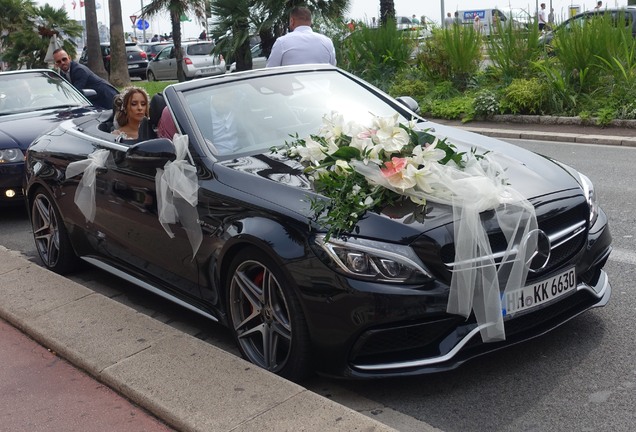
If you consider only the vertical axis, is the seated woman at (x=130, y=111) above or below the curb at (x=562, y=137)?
above

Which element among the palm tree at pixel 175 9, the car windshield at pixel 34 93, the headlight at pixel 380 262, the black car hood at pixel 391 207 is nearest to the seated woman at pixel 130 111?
the black car hood at pixel 391 207

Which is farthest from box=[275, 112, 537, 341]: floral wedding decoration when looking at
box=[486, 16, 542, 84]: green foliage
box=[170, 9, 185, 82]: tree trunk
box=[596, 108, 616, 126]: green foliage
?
box=[170, 9, 185, 82]: tree trunk

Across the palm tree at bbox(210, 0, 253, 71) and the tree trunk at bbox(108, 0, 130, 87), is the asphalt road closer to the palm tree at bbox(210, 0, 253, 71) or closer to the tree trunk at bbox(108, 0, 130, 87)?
the palm tree at bbox(210, 0, 253, 71)

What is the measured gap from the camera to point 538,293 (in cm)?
441

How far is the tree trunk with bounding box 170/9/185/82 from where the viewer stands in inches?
1368

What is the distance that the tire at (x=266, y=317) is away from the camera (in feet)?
14.6

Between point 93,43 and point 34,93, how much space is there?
21439 millimetres

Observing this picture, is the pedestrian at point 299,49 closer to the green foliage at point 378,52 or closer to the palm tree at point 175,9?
the green foliage at point 378,52

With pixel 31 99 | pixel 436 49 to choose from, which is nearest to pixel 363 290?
pixel 31 99

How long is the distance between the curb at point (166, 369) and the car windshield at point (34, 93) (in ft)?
16.5

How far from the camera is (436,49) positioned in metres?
18.2

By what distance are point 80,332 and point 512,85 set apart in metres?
11.5

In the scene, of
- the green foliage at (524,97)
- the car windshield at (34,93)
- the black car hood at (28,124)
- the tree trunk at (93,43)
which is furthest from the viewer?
the tree trunk at (93,43)

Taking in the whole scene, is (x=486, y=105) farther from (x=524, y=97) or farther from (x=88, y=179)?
(x=88, y=179)
